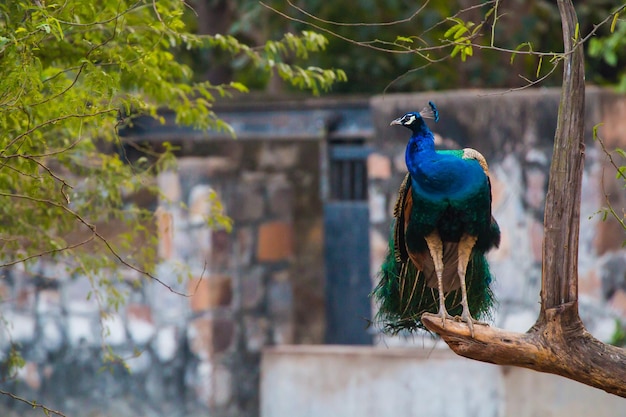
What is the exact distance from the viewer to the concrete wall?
23.3ft

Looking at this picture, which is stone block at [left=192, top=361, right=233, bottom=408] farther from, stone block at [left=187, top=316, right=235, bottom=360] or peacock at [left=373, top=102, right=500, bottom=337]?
peacock at [left=373, top=102, right=500, bottom=337]

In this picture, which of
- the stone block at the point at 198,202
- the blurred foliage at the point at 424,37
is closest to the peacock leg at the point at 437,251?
the stone block at the point at 198,202

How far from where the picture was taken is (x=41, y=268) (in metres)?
8.55

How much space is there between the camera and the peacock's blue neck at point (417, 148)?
419cm

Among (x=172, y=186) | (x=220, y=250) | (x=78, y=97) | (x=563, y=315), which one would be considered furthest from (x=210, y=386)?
(x=563, y=315)

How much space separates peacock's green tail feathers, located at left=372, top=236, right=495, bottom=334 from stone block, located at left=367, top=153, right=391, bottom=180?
2895mm

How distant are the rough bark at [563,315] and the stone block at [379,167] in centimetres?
366

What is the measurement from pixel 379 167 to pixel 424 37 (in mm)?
2857

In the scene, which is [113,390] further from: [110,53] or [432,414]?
[110,53]

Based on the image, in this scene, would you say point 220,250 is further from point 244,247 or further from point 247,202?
point 247,202

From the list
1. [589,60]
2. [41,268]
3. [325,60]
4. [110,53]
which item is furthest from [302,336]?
[110,53]

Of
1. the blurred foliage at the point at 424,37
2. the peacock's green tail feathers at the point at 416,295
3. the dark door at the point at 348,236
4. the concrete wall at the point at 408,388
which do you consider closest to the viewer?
the peacock's green tail feathers at the point at 416,295

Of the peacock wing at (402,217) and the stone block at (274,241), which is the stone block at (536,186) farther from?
the peacock wing at (402,217)

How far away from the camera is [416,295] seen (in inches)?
181
